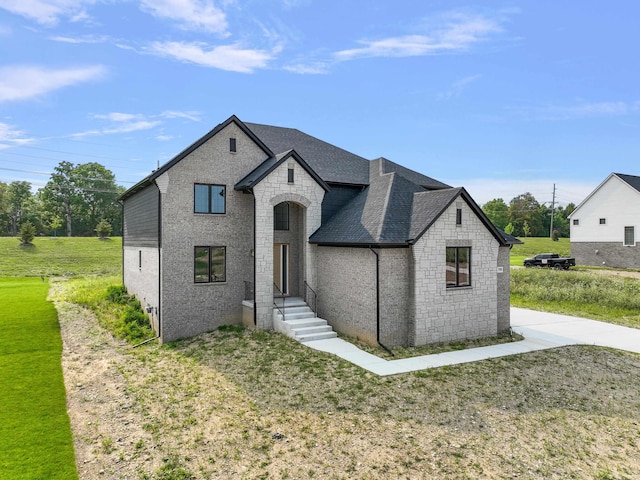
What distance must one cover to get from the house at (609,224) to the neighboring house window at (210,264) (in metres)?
39.6

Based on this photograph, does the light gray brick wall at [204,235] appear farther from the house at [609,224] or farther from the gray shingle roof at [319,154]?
A: the house at [609,224]

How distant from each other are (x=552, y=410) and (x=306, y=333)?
8.04 metres

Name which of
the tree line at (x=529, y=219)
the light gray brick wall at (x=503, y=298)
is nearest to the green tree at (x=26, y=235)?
the light gray brick wall at (x=503, y=298)

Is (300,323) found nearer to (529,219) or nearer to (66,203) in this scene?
(66,203)

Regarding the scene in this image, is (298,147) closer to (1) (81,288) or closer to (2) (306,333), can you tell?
(2) (306,333)

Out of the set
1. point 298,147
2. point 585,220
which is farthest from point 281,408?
point 585,220

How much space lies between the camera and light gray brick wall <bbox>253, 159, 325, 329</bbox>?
620 inches

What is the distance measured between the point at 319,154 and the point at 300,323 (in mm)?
9003

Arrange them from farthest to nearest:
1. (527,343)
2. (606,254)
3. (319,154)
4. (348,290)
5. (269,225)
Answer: (606,254), (319,154), (269,225), (348,290), (527,343)

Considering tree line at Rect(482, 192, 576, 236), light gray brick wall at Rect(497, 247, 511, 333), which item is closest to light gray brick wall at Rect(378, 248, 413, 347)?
light gray brick wall at Rect(497, 247, 511, 333)

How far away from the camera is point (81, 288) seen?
89.7 ft

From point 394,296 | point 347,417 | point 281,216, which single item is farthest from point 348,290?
point 347,417

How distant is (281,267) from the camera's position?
58.1ft

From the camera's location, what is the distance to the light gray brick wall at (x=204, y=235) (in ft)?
50.3
